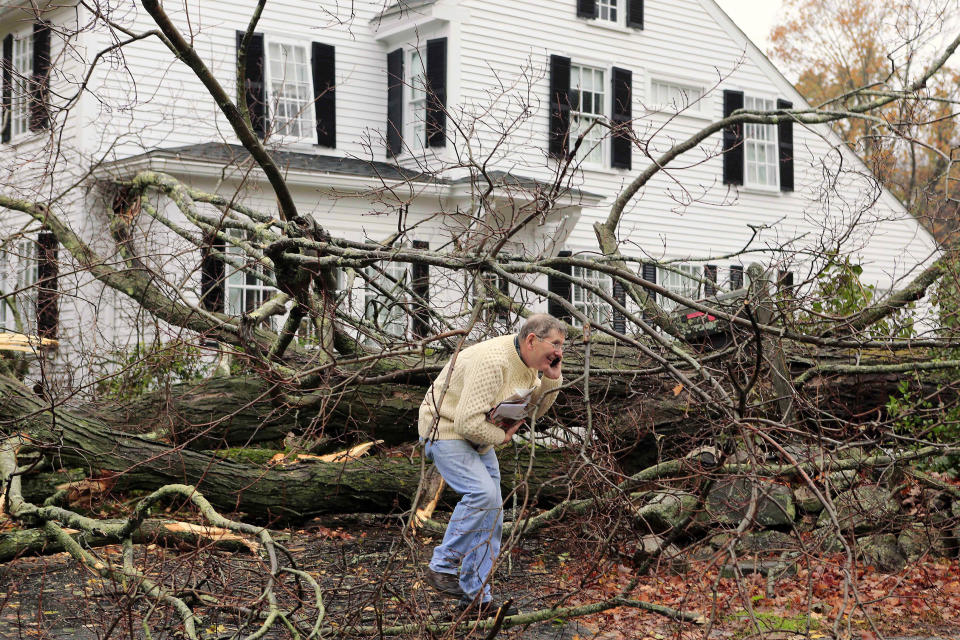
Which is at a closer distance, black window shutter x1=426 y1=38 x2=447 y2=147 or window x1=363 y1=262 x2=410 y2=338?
window x1=363 y1=262 x2=410 y2=338

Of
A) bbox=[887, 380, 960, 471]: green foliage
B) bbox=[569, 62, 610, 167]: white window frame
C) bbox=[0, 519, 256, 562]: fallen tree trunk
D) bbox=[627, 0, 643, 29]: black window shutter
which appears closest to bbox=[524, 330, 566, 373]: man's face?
bbox=[0, 519, 256, 562]: fallen tree trunk

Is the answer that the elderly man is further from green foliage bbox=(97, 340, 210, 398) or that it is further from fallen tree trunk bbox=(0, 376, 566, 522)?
green foliage bbox=(97, 340, 210, 398)

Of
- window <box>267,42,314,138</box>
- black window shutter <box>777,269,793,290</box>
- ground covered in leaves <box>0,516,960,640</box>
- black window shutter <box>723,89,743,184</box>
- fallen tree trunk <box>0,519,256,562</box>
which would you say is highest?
A: window <box>267,42,314,138</box>

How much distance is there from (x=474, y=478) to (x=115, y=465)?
3.12 metres

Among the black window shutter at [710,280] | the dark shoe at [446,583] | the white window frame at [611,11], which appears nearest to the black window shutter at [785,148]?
the white window frame at [611,11]

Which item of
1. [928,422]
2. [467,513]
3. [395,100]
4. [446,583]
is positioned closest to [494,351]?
[467,513]

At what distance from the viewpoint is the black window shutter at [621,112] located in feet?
64.6

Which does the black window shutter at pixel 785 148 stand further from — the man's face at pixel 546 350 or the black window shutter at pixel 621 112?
the man's face at pixel 546 350

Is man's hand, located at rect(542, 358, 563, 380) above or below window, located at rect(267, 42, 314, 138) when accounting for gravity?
below

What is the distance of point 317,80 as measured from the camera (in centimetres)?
1792

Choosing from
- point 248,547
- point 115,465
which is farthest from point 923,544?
point 115,465

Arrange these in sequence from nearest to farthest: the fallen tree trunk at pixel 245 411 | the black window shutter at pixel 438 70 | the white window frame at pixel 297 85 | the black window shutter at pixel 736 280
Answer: the fallen tree trunk at pixel 245 411 < the black window shutter at pixel 736 280 < the white window frame at pixel 297 85 < the black window shutter at pixel 438 70

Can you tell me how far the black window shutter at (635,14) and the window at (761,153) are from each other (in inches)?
108

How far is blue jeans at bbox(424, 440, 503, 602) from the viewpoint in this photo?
5.98m
